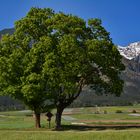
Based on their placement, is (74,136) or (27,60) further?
(27,60)

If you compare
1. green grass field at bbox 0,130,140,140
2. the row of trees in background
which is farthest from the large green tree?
green grass field at bbox 0,130,140,140

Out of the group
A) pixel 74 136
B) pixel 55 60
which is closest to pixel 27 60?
pixel 55 60

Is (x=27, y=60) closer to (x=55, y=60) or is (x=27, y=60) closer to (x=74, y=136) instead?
(x=55, y=60)

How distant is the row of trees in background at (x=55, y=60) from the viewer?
5500 cm

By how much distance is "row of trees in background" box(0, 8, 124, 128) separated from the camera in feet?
180

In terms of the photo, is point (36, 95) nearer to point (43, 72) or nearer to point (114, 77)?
point (43, 72)

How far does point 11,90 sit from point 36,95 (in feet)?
10.4

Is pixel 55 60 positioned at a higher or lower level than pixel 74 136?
higher

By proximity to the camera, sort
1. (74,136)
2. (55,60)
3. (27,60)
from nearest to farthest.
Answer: (74,136), (55,60), (27,60)

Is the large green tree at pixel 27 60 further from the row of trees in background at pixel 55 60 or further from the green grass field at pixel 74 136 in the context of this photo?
the green grass field at pixel 74 136

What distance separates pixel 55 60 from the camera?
5500 cm

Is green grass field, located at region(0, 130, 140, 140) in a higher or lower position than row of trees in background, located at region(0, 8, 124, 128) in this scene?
lower

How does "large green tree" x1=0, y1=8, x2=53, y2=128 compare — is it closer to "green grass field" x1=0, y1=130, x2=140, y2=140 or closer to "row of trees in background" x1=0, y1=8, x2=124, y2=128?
"row of trees in background" x1=0, y1=8, x2=124, y2=128

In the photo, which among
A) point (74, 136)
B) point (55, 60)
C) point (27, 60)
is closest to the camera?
point (74, 136)
